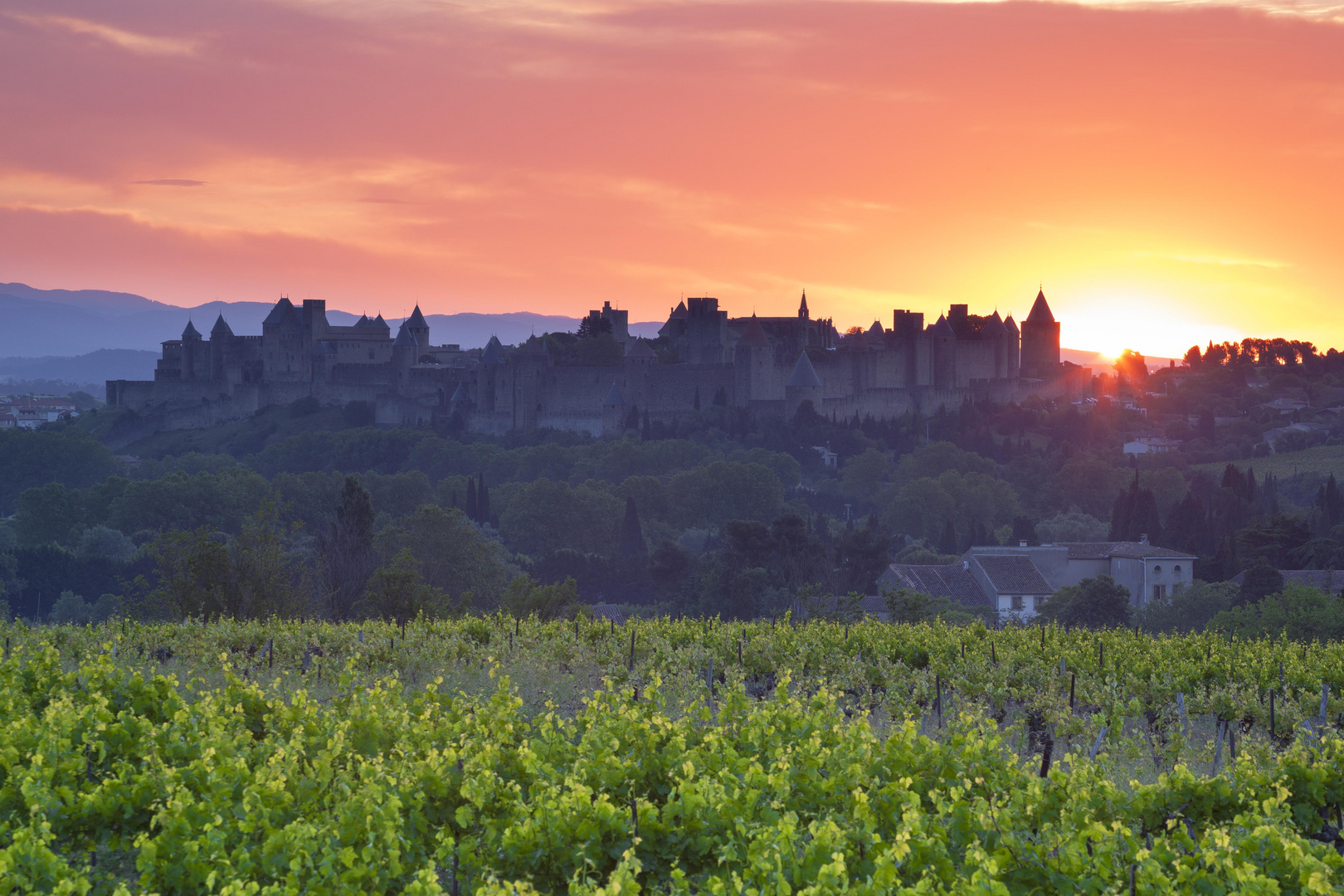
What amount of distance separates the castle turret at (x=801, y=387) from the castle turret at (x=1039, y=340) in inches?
724

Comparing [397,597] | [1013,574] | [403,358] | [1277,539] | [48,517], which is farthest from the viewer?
[403,358]

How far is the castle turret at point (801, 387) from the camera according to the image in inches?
2943

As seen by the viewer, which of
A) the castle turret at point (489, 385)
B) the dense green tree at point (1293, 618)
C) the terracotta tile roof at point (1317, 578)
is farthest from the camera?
the castle turret at point (489, 385)

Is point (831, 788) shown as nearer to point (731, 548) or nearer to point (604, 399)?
point (731, 548)

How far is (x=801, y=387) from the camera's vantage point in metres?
74.8

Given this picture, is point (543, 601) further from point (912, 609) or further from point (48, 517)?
point (48, 517)

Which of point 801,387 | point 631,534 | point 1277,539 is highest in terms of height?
point 801,387

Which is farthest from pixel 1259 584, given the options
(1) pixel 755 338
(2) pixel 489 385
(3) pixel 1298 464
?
(2) pixel 489 385

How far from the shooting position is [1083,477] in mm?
68062

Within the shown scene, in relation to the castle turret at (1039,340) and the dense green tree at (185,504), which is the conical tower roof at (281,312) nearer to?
the dense green tree at (185,504)

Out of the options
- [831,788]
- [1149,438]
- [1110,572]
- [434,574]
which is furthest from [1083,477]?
[831,788]

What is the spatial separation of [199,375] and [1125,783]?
8638 cm

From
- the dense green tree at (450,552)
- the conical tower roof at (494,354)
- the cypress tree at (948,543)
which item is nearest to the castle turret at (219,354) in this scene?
the conical tower roof at (494,354)

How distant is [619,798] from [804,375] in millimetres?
68523
